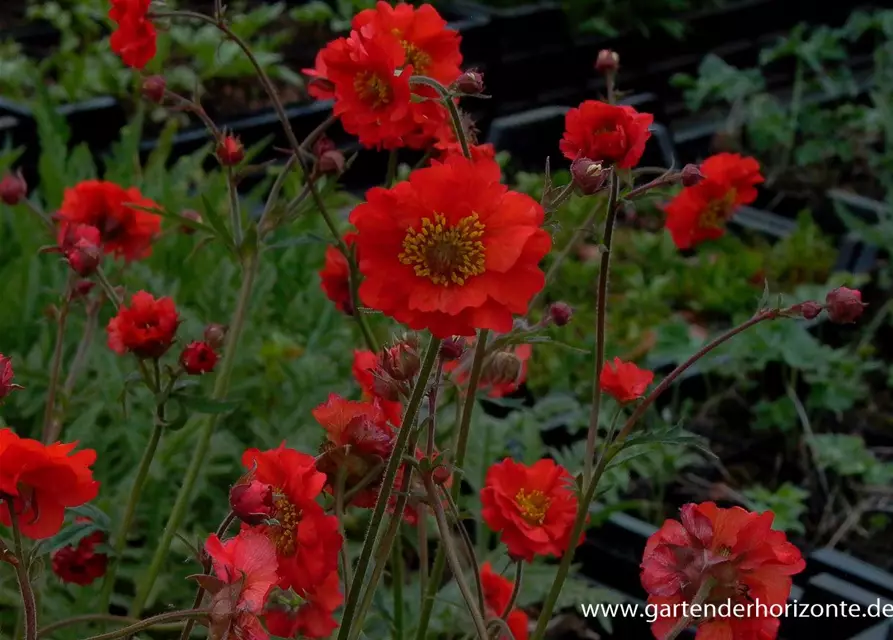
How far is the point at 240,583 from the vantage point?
551 mm

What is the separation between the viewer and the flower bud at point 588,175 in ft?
2.20

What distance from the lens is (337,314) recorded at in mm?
1688

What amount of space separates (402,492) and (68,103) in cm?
217

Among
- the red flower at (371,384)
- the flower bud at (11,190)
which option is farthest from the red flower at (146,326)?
the flower bud at (11,190)

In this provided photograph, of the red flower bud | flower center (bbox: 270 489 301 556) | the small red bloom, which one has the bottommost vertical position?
flower center (bbox: 270 489 301 556)

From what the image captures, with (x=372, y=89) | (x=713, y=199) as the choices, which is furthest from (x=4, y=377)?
(x=713, y=199)

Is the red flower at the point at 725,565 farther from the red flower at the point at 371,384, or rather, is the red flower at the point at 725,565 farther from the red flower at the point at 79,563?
the red flower at the point at 79,563

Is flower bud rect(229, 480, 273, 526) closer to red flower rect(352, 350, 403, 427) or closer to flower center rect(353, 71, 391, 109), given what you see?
red flower rect(352, 350, 403, 427)

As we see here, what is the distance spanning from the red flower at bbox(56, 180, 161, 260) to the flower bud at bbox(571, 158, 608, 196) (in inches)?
21.4

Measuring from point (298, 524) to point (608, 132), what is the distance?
0.32 m

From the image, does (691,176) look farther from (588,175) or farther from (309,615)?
(309,615)

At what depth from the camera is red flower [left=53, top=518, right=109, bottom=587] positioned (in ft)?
3.00

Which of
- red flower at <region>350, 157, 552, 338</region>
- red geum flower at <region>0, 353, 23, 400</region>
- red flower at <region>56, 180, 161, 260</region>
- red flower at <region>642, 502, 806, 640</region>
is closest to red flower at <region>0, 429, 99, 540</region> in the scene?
red geum flower at <region>0, 353, 23, 400</region>

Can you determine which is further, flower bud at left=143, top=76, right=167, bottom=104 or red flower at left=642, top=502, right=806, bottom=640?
flower bud at left=143, top=76, right=167, bottom=104
